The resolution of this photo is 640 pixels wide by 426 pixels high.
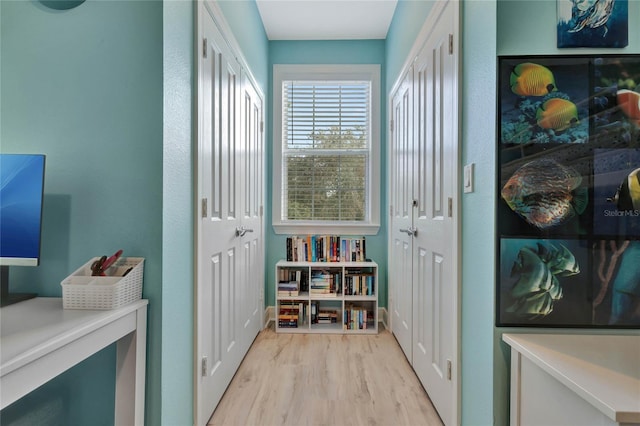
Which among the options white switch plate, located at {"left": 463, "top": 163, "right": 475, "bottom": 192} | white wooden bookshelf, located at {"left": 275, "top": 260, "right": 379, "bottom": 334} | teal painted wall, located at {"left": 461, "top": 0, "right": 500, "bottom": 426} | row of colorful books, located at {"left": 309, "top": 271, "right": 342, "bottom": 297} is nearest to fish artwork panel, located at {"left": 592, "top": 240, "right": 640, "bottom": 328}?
teal painted wall, located at {"left": 461, "top": 0, "right": 500, "bottom": 426}

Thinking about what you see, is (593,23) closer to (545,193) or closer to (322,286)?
(545,193)

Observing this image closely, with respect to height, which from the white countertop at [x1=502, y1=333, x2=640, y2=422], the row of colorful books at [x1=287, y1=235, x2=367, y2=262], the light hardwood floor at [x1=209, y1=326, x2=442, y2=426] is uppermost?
the row of colorful books at [x1=287, y1=235, x2=367, y2=262]

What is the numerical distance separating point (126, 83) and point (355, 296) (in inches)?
91.5

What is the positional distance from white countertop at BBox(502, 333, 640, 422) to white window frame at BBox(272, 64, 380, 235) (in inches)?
85.2

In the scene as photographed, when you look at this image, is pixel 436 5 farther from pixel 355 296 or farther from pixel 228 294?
pixel 355 296

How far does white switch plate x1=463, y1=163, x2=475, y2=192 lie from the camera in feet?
4.31

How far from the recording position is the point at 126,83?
119 centimetres

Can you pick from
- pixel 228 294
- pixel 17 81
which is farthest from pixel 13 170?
pixel 228 294

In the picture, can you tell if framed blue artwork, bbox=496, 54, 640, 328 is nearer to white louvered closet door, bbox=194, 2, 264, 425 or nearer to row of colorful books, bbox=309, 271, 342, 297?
white louvered closet door, bbox=194, 2, 264, 425

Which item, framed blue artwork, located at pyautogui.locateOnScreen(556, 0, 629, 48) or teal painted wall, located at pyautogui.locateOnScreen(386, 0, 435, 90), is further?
teal painted wall, located at pyautogui.locateOnScreen(386, 0, 435, 90)

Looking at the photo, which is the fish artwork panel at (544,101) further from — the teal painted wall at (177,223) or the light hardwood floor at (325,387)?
the light hardwood floor at (325,387)

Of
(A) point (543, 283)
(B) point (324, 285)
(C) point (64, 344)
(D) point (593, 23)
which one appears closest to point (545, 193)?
(A) point (543, 283)

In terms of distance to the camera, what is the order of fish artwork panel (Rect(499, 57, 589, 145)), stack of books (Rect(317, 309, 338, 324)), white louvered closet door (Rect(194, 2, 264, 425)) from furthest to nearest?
stack of books (Rect(317, 309, 338, 324)) < white louvered closet door (Rect(194, 2, 264, 425)) < fish artwork panel (Rect(499, 57, 589, 145))

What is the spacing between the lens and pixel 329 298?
9.57 ft
